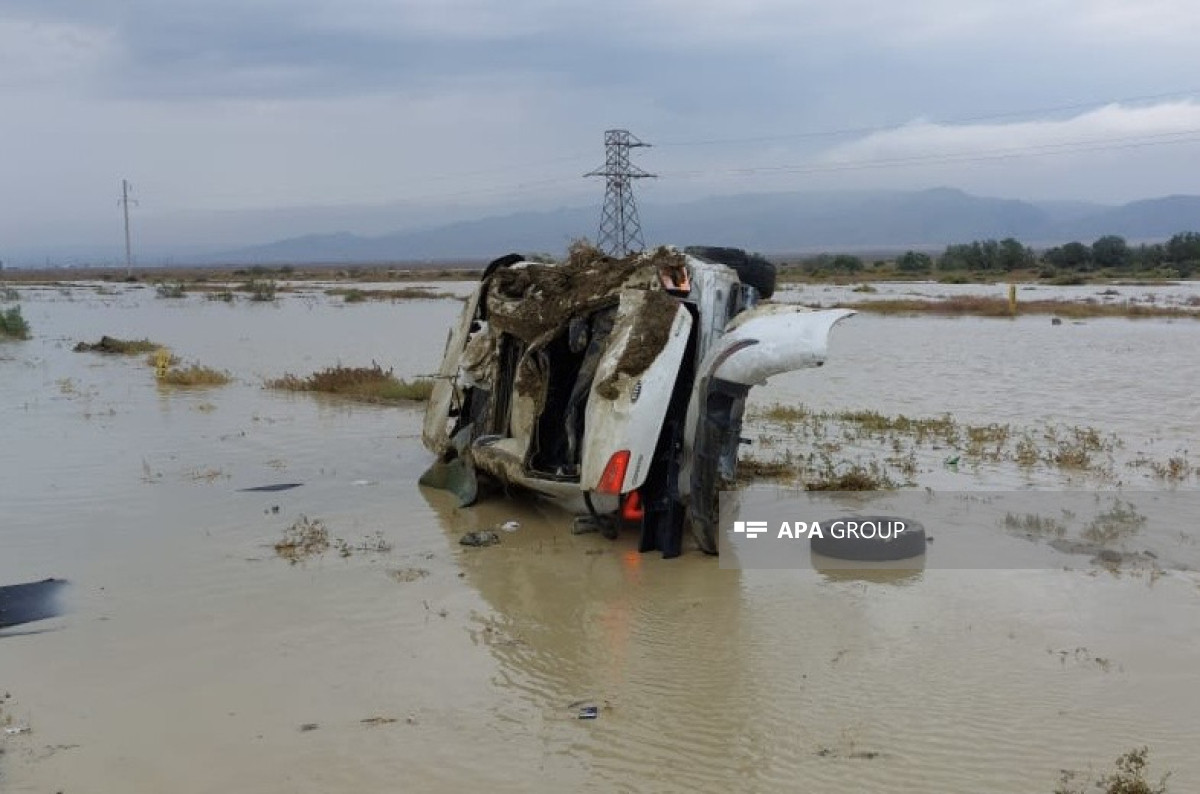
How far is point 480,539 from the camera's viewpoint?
28.8 ft

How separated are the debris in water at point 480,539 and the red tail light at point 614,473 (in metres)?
1.23

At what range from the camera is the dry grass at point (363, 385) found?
Answer: 55.9 ft

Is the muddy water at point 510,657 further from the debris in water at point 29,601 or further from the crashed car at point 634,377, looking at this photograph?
the crashed car at point 634,377

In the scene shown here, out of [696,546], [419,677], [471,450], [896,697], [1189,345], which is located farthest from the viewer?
[1189,345]

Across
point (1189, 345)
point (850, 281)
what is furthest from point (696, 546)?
point (850, 281)

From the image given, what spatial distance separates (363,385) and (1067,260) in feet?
214

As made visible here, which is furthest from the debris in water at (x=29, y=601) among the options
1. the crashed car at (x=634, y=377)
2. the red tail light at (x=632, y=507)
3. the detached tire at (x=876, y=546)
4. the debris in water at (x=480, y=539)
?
the detached tire at (x=876, y=546)

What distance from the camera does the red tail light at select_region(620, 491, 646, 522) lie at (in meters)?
8.69

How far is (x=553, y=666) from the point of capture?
6.23 metres

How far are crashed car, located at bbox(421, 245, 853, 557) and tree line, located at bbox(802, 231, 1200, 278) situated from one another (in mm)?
58777

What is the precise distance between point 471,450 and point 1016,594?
4.81 meters

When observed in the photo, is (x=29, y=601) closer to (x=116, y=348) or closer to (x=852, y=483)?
(x=852, y=483)

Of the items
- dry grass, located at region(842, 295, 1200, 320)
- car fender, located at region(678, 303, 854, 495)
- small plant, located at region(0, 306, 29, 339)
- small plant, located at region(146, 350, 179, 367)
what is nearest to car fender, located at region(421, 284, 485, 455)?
car fender, located at region(678, 303, 854, 495)

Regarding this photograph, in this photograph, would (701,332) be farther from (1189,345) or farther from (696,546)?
(1189,345)
